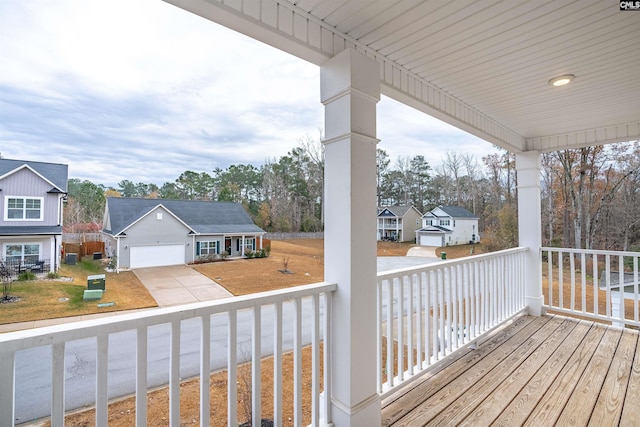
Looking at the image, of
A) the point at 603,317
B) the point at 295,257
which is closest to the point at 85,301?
the point at 295,257

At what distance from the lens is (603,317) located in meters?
3.31

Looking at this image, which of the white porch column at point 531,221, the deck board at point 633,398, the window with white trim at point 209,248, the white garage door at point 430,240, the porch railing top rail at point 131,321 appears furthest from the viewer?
the white porch column at point 531,221

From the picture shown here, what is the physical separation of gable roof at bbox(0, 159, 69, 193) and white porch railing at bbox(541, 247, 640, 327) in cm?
469

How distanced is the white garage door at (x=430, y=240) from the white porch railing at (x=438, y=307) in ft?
0.62

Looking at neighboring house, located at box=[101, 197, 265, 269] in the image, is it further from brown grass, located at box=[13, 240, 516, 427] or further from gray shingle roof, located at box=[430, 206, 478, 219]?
gray shingle roof, located at box=[430, 206, 478, 219]

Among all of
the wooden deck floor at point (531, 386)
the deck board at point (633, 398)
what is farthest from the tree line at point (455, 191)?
the deck board at point (633, 398)

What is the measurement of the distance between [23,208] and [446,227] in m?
2.62

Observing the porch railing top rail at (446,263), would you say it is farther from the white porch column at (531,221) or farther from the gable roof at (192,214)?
the gable roof at (192,214)

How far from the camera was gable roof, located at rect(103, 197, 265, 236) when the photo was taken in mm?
1295

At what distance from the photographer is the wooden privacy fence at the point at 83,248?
44.9 inches

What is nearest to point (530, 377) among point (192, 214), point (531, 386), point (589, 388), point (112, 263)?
point (531, 386)

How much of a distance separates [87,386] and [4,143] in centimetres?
90

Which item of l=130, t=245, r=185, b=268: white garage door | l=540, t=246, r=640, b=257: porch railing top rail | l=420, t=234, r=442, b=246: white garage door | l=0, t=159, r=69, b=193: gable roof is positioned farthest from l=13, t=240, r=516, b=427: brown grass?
l=540, t=246, r=640, b=257: porch railing top rail

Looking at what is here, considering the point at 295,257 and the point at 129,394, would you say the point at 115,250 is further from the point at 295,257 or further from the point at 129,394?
the point at 295,257
